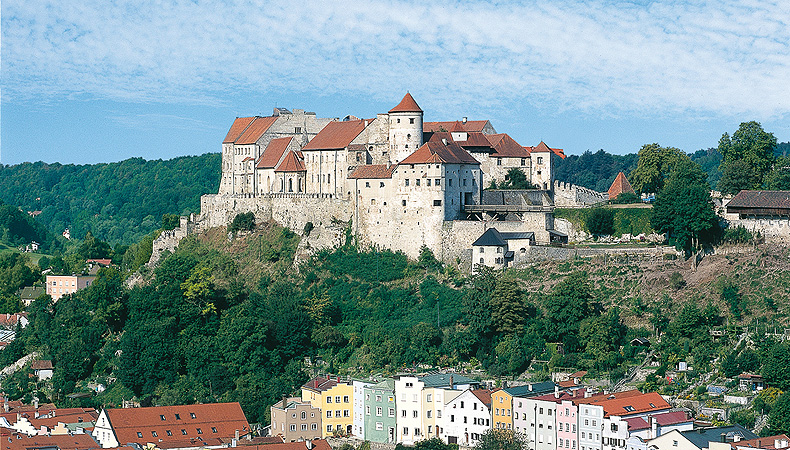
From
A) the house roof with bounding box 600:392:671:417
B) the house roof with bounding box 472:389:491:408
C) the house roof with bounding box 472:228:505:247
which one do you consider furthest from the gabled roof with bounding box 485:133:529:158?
the house roof with bounding box 600:392:671:417

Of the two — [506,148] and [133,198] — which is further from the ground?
[133,198]

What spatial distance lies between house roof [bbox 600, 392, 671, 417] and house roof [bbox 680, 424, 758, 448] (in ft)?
8.07

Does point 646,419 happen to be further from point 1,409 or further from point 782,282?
point 1,409

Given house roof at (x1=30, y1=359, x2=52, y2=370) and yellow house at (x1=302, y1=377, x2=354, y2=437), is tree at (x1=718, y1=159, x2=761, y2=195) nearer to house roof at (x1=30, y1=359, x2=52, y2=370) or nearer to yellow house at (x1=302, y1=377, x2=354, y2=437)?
yellow house at (x1=302, y1=377, x2=354, y2=437)

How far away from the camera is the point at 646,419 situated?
186 feet

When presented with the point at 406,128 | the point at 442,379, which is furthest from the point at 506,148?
the point at 442,379

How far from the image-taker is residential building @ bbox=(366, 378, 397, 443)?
64938 mm


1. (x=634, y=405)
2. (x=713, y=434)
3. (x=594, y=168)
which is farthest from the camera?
(x=594, y=168)

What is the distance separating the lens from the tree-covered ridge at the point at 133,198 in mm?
170500

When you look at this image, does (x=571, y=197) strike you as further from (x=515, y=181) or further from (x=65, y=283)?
(x=65, y=283)

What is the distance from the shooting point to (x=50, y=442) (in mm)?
63438

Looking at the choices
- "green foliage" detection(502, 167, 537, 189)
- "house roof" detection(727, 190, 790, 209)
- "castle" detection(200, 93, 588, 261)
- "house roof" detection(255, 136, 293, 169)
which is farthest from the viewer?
"house roof" detection(255, 136, 293, 169)

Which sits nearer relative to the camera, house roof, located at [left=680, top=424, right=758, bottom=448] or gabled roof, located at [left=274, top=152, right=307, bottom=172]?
house roof, located at [left=680, top=424, right=758, bottom=448]

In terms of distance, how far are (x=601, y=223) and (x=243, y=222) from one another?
1014 inches
